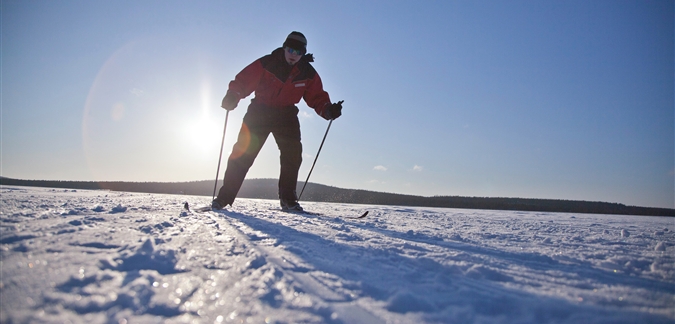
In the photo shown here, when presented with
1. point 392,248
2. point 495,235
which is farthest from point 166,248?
point 495,235

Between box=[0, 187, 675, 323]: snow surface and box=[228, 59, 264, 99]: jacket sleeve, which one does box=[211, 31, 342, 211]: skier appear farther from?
box=[0, 187, 675, 323]: snow surface

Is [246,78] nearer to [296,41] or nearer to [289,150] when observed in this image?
[296,41]

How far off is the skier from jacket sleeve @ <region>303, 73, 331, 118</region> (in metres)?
0.17

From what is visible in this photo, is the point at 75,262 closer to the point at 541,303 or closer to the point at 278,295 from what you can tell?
the point at 278,295

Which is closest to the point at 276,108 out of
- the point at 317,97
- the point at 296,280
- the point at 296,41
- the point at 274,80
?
the point at 274,80

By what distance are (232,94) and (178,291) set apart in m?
3.28

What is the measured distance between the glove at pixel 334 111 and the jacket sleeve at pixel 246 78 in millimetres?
918

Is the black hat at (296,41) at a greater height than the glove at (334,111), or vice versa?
the black hat at (296,41)

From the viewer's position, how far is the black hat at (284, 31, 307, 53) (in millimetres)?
3658

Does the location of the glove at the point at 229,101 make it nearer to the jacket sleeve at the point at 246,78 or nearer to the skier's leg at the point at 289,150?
the jacket sleeve at the point at 246,78

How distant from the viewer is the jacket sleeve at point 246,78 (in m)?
3.77

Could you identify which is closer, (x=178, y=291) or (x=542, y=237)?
(x=178, y=291)

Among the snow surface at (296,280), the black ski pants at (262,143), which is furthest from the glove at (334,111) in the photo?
the snow surface at (296,280)

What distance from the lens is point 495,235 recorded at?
2043 mm
